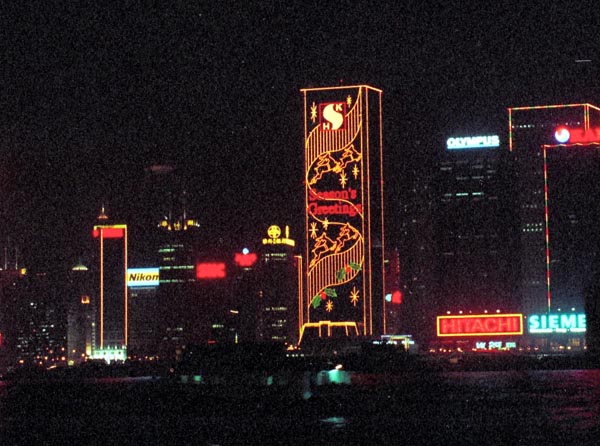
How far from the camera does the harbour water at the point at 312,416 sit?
63.5 metres

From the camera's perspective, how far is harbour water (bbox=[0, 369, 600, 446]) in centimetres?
6353

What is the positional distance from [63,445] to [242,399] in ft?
126

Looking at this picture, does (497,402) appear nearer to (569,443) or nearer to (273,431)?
(273,431)

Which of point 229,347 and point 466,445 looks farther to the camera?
point 229,347

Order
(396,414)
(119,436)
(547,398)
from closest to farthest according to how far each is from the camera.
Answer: (119,436), (396,414), (547,398)

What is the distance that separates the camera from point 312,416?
80.8m

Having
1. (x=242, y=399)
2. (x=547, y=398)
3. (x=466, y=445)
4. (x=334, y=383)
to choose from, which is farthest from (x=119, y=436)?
(x=334, y=383)

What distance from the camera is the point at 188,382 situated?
110 meters

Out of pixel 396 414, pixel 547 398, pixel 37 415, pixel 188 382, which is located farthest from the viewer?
pixel 188 382

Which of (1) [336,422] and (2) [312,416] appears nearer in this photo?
(1) [336,422]

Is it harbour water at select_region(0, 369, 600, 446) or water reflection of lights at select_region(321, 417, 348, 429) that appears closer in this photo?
harbour water at select_region(0, 369, 600, 446)

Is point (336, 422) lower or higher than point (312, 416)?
higher

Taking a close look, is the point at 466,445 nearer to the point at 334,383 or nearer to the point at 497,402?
the point at 497,402

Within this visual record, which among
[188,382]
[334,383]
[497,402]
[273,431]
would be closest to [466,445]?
[273,431]
